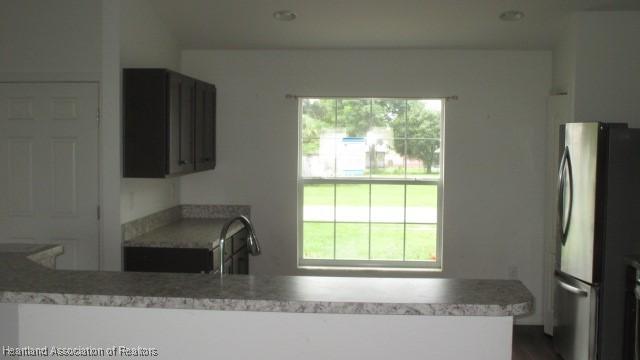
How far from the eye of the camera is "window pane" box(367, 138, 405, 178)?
16.4 ft

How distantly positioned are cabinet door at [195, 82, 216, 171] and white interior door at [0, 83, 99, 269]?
842 mm

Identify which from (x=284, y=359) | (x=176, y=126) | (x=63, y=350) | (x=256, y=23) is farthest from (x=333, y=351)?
(x=256, y=23)

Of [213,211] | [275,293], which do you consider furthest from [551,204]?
[275,293]

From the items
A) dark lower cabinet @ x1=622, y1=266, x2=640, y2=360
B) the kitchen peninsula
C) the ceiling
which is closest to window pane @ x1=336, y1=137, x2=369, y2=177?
the ceiling

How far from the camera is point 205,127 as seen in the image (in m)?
4.66

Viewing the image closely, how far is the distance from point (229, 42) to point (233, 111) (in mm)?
554

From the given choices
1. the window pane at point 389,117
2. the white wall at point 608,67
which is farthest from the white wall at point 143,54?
the white wall at point 608,67

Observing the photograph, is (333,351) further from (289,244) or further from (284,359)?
(289,244)

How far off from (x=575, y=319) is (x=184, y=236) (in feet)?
8.39

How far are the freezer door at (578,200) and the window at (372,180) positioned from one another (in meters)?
1.18

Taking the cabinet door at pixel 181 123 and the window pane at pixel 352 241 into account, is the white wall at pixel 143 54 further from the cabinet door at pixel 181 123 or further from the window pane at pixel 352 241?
the window pane at pixel 352 241

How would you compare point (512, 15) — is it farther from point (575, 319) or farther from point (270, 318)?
point (270, 318)

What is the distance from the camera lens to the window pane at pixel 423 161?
499cm

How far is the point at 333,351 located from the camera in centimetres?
173
